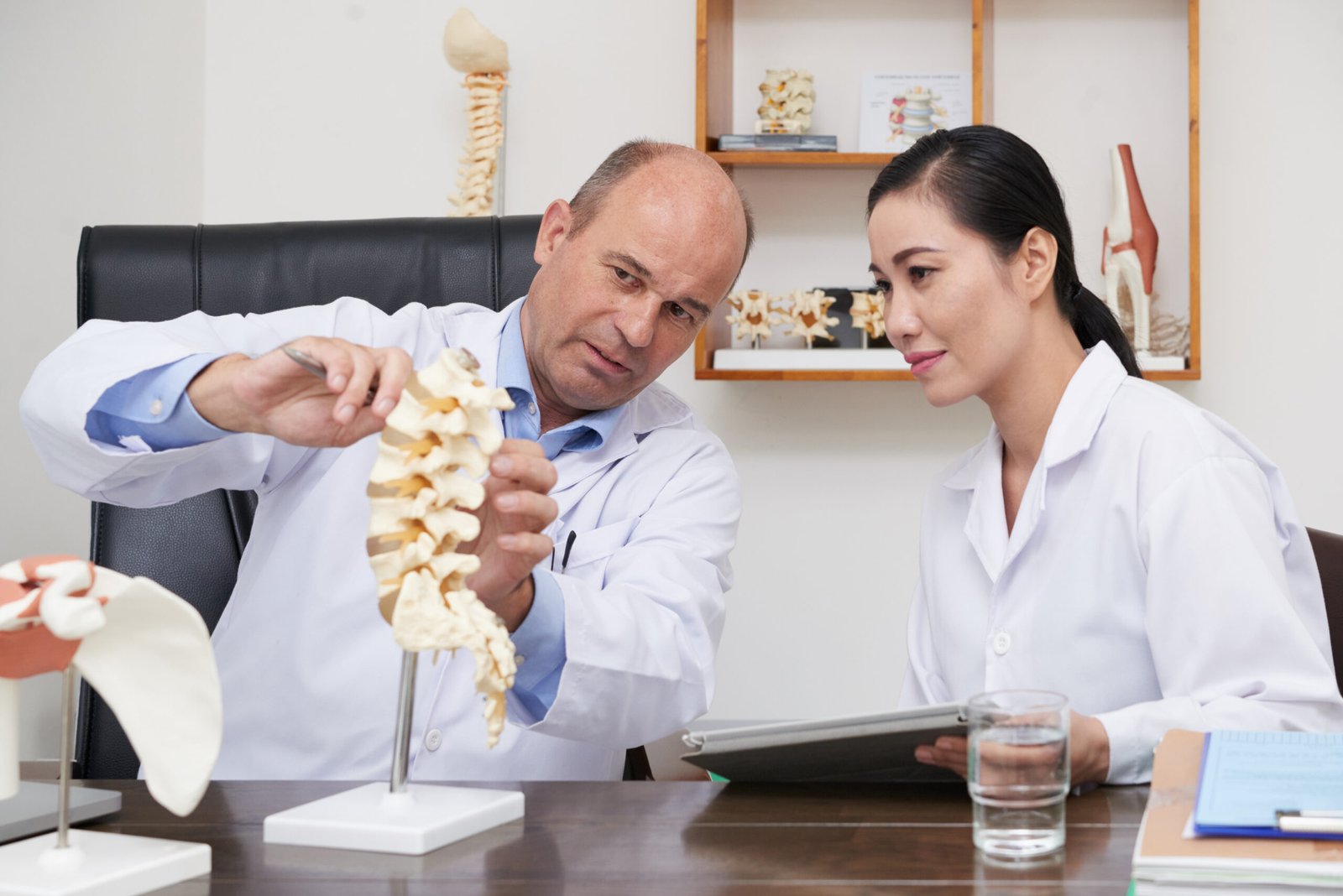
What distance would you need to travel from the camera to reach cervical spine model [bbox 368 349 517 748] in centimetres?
82

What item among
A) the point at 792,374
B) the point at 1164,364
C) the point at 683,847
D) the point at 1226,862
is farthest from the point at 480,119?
the point at 1226,862

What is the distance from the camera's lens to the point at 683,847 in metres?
0.83

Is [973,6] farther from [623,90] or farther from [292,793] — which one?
[292,793]

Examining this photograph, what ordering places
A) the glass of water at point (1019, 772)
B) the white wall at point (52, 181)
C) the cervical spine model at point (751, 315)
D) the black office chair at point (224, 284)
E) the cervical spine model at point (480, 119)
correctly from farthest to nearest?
the cervical spine model at point (480, 119) → the cervical spine model at point (751, 315) → the white wall at point (52, 181) → the black office chair at point (224, 284) → the glass of water at point (1019, 772)

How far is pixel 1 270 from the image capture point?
2121 millimetres

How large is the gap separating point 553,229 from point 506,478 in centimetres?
78

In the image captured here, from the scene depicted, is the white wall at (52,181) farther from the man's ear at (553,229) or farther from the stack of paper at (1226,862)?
the stack of paper at (1226,862)

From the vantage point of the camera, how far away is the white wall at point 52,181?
2148 mm

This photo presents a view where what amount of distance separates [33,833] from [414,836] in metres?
0.26

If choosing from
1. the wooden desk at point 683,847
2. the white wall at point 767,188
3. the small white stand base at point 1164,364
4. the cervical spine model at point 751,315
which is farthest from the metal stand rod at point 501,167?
the wooden desk at point 683,847

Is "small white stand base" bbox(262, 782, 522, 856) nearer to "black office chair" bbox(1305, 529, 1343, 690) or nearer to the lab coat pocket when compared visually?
the lab coat pocket

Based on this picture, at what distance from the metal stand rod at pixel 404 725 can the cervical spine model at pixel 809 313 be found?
1.80 metres

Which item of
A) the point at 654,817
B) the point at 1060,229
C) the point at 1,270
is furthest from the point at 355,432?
the point at 1,270

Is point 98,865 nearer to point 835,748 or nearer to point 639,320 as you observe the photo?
point 835,748
